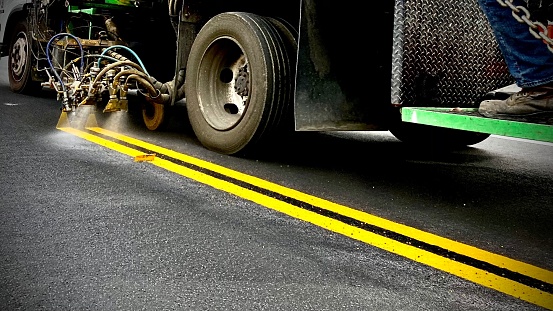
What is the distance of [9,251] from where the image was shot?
286 centimetres

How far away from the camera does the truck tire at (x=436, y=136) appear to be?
6241 millimetres

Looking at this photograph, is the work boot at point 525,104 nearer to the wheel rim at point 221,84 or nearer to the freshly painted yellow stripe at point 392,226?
the freshly painted yellow stripe at point 392,226

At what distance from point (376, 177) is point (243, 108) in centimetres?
127

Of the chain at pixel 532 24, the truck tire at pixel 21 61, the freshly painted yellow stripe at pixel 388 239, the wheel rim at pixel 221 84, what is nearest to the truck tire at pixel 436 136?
the wheel rim at pixel 221 84

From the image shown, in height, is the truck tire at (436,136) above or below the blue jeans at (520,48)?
below

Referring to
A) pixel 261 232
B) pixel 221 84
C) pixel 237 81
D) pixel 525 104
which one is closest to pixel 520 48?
pixel 525 104

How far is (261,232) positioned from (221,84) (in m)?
2.58

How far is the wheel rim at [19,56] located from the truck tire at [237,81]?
4401 millimetres

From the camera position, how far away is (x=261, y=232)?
10.7 feet

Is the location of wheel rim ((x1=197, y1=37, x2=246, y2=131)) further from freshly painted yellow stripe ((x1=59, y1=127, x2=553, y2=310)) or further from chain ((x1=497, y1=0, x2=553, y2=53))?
chain ((x1=497, y1=0, x2=553, y2=53))

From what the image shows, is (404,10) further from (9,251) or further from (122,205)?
(9,251)

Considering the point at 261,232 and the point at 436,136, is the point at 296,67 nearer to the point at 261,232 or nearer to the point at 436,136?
the point at 261,232

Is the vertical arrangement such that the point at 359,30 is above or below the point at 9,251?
above

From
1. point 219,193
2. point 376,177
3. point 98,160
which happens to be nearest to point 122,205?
point 219,193
